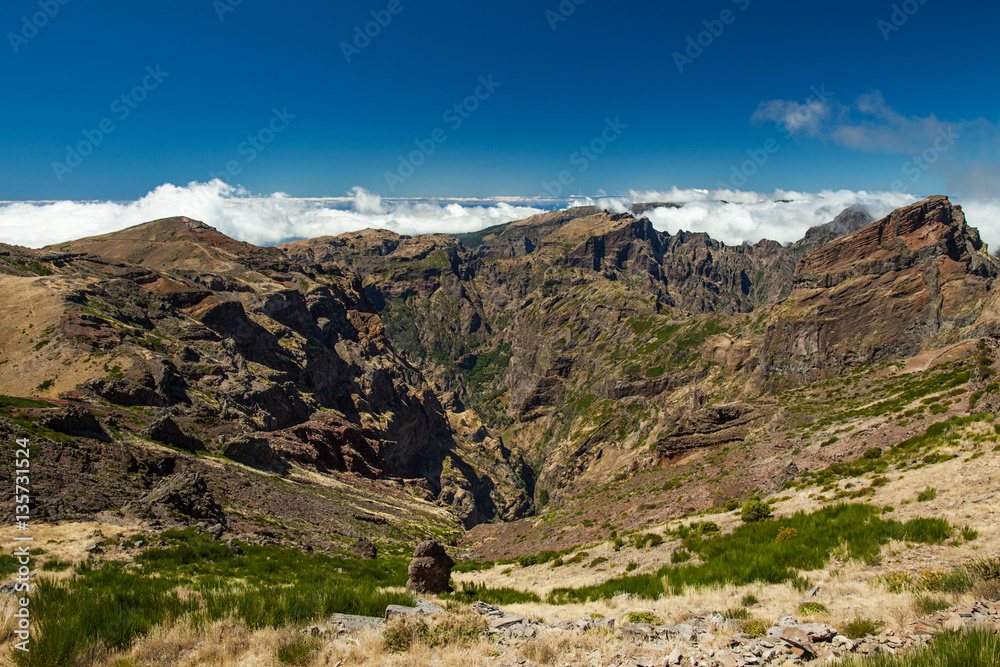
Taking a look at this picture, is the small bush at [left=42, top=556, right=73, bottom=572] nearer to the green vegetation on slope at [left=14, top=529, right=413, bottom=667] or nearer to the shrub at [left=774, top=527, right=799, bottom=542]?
the green vegetation on slope at [left=14, top=529, right=413, bottom=667]

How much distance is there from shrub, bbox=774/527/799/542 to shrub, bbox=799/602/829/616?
7899 millimetres

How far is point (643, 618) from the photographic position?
11375 millimetres

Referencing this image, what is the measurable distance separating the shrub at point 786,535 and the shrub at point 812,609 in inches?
311

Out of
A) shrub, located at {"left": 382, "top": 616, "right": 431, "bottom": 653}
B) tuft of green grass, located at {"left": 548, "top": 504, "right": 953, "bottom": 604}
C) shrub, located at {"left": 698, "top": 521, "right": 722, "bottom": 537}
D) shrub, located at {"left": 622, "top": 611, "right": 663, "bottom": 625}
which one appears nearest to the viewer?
shrub, located at {"left": 382, "top": 616, "right": 431, "bottom": 653}

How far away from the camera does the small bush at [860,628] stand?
8367 millimetres

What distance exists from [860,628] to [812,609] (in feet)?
7.13

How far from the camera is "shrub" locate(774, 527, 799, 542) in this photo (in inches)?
693

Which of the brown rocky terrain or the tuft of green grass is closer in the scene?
the tuft of green grass

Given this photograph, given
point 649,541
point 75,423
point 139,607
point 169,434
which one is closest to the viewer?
point 139,607

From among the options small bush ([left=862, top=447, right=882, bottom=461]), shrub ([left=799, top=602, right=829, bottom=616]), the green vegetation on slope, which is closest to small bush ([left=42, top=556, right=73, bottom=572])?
the green vegetation on slope

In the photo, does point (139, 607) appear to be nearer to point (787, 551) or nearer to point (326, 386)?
point (787, 551)

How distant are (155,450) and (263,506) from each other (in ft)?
35.7

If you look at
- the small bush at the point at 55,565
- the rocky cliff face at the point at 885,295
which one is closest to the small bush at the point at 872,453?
the small bush at the point at 55,565

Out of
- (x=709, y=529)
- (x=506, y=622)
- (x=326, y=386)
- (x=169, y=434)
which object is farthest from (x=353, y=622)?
(x=326, y=386)
